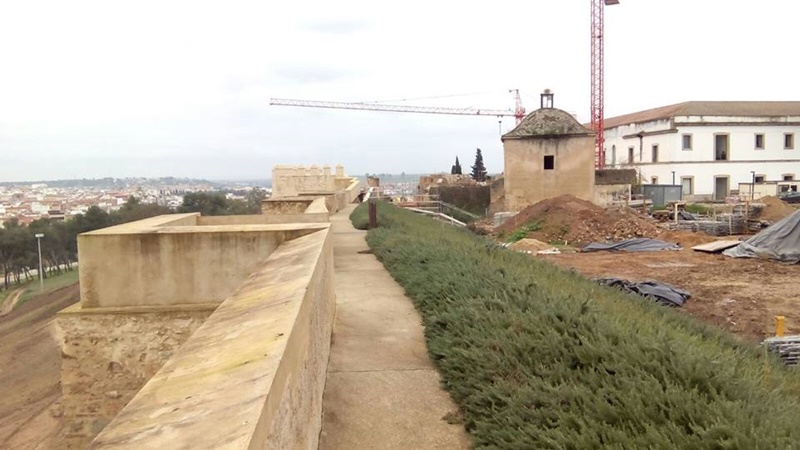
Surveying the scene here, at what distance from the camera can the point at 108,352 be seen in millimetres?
5547

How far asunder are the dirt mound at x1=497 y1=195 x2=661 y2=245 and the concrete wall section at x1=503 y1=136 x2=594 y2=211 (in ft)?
18.0

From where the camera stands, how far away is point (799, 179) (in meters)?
49.7

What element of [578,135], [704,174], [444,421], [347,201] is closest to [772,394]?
[444,421]

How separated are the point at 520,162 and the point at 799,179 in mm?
33516

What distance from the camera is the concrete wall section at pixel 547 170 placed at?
3123 centimetres

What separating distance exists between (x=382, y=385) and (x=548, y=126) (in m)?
28.9

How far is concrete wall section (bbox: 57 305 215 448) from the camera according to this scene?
5438 mm

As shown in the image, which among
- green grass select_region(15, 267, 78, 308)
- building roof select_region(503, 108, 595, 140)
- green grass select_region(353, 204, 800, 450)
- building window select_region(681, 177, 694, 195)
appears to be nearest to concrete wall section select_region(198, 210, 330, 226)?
green grass select_region(353, 204, 800, 450)

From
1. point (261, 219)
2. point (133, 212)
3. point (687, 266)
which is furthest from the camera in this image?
point (133, 212)

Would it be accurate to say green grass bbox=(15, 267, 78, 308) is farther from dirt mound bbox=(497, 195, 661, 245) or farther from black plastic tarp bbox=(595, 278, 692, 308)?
black plastic tarp bbox=(595, 278, 692, 308)

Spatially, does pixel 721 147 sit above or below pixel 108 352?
above

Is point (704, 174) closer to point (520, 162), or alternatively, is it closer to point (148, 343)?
point (520, 162)

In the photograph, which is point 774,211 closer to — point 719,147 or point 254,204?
point 719,147

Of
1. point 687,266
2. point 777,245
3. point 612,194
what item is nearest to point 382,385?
point 687,266
